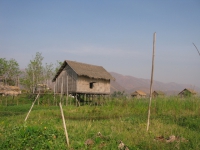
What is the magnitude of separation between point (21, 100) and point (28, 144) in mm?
18549

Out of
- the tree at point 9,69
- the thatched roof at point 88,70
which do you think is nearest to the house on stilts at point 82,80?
the thatched roof at point 88,70

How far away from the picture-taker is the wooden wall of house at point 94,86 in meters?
23.7

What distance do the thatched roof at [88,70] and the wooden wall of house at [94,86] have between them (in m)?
0.53

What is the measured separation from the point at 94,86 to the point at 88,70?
1.98 m

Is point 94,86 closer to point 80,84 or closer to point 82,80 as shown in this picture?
point 82,80

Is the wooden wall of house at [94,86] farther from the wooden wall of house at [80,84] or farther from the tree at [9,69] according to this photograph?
the tree at [9,69]

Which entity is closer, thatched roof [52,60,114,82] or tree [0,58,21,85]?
thatched roof [52,60,114,82]

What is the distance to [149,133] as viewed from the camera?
712 cm

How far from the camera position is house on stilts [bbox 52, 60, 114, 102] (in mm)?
23594

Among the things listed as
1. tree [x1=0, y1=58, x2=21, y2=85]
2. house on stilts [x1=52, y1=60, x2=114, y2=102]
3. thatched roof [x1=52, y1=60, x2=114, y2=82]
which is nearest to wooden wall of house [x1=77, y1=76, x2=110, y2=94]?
house on stilts [x1=52, y1=60, x2=114, y2=102]

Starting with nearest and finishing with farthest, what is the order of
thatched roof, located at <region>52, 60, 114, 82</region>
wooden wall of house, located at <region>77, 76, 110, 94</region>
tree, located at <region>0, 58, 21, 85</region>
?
1. wooden wall of house, located at <region>77, 76, 110, 94</region>
2. thatched roof, located at <region>52, 60, 114, 82</region>
3. tree, located at <region>0, 58, 21, 85</region>

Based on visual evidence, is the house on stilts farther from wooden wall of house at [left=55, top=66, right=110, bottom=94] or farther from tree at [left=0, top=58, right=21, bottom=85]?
tree at [left=0, top=58, right=21, bottom=85]

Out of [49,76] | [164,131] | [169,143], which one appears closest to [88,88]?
[49,76]

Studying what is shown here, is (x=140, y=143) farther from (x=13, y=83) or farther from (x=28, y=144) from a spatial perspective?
(x=13, y=83)
